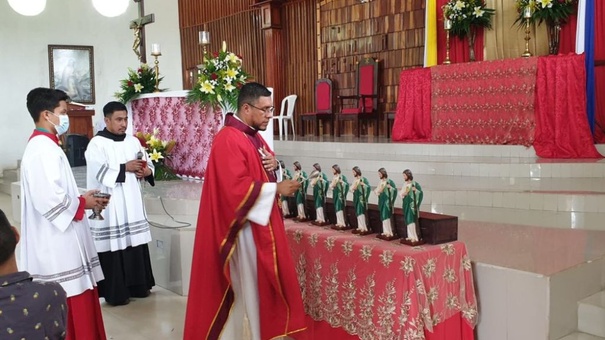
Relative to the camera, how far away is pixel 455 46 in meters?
8.42

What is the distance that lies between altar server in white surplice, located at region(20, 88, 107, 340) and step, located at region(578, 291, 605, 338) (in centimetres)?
248

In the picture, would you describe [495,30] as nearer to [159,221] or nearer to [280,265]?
[159,221]

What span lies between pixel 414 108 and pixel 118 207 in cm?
469

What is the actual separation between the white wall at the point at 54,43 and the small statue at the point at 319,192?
10.6m

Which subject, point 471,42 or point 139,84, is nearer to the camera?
point 139,84

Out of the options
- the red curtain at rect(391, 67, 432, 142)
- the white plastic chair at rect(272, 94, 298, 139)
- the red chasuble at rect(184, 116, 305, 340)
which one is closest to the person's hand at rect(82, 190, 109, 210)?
the red chasuble at rect(184, 116, 305, 340)

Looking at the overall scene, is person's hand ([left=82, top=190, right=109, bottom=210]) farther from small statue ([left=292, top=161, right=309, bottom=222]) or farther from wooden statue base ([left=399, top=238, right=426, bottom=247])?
wooden statue base ([left=399, top=238, right=426, bottom=247])

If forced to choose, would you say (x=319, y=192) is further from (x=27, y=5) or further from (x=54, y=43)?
(x=54, y=43)

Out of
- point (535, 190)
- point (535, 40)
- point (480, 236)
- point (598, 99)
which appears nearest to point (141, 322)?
point (480, 236)

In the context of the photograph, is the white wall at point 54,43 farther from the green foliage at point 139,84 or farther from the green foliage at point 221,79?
the green foliage at point 221,79

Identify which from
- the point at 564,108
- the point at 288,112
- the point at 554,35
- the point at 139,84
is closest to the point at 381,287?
the point at 564,108

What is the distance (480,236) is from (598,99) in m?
3.81

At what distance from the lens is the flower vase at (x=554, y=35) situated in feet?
23.2

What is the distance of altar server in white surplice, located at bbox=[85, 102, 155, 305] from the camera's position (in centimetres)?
403
